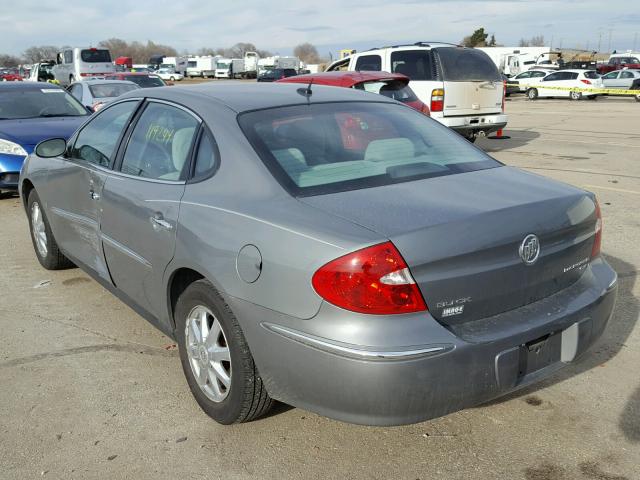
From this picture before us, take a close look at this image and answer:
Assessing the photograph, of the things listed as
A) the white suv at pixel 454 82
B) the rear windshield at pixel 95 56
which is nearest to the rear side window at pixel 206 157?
the white suv at pixel 454 82

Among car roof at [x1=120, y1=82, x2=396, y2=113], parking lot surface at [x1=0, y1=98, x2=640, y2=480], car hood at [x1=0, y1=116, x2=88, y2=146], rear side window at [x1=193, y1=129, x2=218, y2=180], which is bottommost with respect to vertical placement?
parking lot surface at [x1=0, y1=98, x2=640, y2=480]

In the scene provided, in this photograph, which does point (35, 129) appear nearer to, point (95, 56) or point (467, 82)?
point (467, 82)

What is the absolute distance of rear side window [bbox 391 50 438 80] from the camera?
11469mm

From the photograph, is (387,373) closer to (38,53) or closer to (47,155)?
(47,155)

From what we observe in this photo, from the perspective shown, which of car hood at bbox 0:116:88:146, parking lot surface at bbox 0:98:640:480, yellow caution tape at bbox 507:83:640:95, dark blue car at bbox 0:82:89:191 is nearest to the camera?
parking lot surface at bbox 0:98:640:480

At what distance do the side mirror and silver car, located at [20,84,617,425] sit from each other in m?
1.05

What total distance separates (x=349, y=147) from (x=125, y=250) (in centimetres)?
141

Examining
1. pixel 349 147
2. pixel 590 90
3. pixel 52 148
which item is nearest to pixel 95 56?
pixel 590 90

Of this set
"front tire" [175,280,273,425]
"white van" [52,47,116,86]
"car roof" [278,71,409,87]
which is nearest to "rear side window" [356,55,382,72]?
"car roof" [278,71,409,87]

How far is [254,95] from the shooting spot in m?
3.64

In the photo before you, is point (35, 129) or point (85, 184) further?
point (35, 129)

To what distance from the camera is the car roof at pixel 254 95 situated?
349 cm

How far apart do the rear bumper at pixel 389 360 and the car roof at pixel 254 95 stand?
1204mm

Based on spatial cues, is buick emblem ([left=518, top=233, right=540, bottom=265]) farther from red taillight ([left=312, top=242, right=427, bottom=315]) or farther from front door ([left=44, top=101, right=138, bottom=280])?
front door ([left=44, top=101, right=138, bottom=280])
